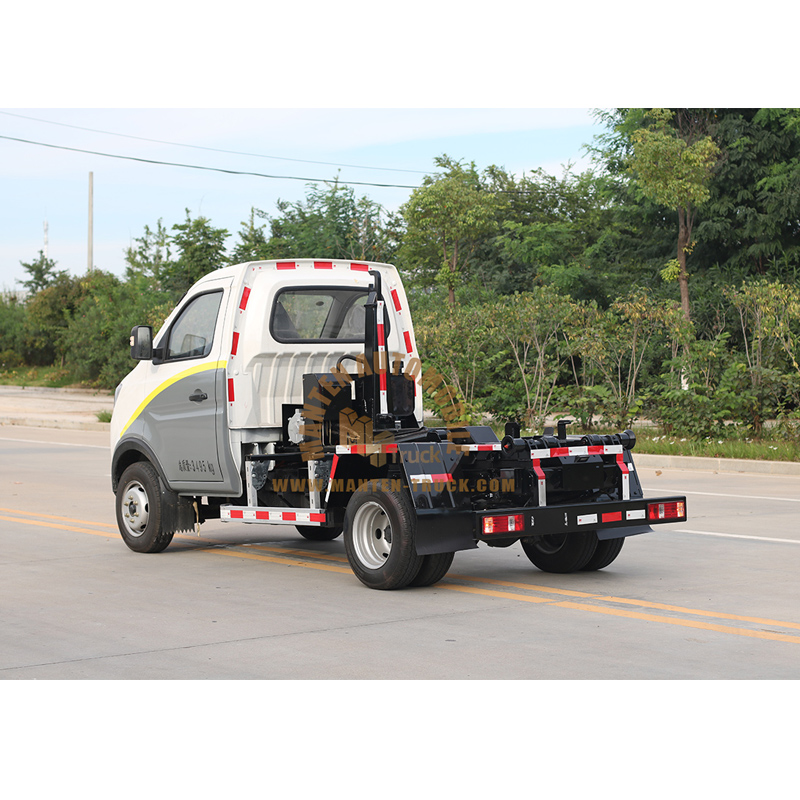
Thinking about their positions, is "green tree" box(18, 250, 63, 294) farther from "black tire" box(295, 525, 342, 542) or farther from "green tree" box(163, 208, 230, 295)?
"black tire" box(295, 525, 342, 542)

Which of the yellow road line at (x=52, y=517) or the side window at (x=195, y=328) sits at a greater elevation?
the side window at (x=195, y=328)

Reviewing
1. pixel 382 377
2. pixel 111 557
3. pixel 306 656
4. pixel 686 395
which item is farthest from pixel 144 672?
pixel 686 395

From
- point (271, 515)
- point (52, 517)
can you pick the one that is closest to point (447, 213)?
point (52, 517)

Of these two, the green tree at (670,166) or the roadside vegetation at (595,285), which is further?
the green tree at (670,166)

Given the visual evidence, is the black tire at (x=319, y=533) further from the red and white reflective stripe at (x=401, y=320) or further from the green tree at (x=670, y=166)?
the green tree at (x=670, y=166)

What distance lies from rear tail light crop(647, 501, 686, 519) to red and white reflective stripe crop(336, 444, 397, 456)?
84.0 inches

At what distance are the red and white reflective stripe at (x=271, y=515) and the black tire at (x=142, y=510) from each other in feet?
2.65

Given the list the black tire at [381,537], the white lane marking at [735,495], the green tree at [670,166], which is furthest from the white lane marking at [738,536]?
the green tree at [670,166]

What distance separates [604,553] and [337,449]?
2401 mm

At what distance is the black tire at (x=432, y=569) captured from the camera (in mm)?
8242

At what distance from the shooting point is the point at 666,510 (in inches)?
348

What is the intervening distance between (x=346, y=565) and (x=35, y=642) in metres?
3.35

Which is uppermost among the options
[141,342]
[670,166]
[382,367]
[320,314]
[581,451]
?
[670,166]

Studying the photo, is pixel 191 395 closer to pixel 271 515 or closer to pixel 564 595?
pixel 271 515
